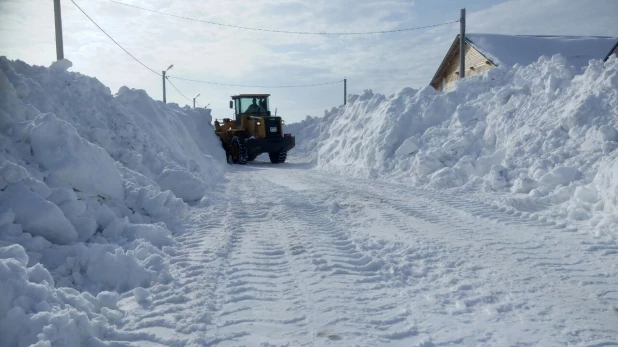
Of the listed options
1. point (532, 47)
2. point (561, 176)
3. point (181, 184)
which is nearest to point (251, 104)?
point (181, 184)

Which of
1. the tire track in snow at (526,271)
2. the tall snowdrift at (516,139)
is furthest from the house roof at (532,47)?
the tire track in snow at (526,271)

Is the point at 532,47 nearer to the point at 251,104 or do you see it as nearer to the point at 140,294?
the point at 251,104

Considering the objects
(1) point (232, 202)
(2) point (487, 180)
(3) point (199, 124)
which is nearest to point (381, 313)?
(1) point (232, 202)

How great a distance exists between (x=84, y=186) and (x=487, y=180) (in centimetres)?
729

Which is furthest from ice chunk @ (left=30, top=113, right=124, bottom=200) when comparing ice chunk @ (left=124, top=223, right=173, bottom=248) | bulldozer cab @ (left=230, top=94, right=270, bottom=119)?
bulldozer cab @ (left=230, top=94, right=270, bottom=119)

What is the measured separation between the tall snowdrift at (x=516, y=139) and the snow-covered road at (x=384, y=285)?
1.22 metres

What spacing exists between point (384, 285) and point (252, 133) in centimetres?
1695

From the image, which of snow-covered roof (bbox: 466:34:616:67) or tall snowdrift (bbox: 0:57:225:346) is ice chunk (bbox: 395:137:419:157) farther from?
snow-covered roof (bbox: 466:34:616:67)

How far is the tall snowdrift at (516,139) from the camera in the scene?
728 centimetres

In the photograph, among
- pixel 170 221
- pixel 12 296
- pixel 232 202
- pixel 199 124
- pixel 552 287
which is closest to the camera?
pixel 12 296

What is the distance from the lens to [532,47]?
27.1 meters

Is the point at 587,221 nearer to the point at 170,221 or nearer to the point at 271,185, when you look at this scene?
the point at 170,221

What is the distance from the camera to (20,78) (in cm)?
705

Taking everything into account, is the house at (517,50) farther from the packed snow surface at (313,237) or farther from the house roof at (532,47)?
the packed snow surface at (313,237)
